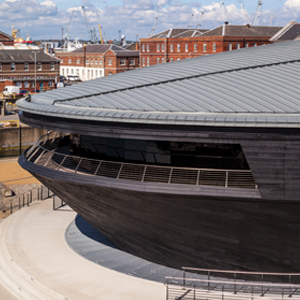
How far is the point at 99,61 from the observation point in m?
110

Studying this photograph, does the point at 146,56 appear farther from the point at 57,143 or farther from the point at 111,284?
the point at 111,284

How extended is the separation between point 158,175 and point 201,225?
2522 mm

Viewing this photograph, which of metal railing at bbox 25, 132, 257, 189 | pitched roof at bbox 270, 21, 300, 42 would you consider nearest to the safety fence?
metal railing at bbox 25, 132, 257, 189

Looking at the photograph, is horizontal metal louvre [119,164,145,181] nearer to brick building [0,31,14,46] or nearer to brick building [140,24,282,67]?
brick building [140,24,282,67]

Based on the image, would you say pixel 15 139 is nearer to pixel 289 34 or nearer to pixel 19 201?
pixel 19 201

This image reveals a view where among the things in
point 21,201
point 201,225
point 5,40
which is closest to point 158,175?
point 201,225

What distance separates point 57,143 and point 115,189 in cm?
774

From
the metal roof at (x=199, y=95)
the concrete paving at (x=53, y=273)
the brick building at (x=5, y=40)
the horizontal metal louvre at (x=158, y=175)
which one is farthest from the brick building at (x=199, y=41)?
the horizontal metal louvre at (x=158, y=175)

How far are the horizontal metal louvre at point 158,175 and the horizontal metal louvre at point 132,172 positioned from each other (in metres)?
0.27

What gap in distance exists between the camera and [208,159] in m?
18.5

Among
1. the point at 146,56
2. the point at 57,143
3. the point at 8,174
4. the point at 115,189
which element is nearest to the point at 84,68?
the point at 146,56

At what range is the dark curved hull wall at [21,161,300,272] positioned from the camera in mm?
16812

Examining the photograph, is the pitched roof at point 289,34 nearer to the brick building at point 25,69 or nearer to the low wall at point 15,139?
the brick building at point 25,69

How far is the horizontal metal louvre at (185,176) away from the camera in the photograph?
1791 centimetres
